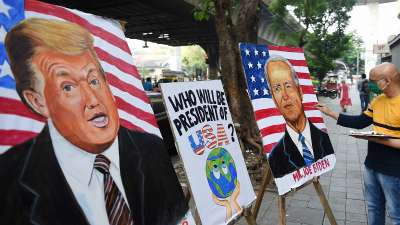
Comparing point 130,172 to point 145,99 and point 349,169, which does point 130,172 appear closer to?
point 145,99

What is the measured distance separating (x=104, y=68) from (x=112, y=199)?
0.68m

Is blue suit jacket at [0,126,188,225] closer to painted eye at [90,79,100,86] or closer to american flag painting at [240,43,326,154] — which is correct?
painted eye at [90,79,100,86]

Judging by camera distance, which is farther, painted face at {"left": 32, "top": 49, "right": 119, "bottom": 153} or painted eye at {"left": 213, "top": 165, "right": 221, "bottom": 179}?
painted eye at {"left": 213, "top": 165, "right": 221, "bottom": 179}

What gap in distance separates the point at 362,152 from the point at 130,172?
26.9 ft

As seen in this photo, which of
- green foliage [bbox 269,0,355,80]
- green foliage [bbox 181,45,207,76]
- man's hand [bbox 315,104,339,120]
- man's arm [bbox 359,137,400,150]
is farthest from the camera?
green foliage [bbox 181,45,207,76]

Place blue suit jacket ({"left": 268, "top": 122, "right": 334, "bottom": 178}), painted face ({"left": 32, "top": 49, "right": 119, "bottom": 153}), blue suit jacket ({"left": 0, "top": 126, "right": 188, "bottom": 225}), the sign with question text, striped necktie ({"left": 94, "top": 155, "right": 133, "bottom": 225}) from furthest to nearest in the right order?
blue suit jacket ({"left": 268, "top": 122, "right": 334, "bottom": 178}) → the sign with question text → striped necktie ({"left": 94, "top": 155, "right": 133, "bottom": 225}) → painted face ({"left": 32, "top": 49, "right": 119, "bottom": 153}) → blue suit jacket ({"left": 0, "top": 126, "right": 188, "bottom": 225})

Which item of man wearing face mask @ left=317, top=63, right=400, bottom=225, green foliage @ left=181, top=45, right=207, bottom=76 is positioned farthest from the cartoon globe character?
green foliage @ left=181, top=45, right=207, bottom=76

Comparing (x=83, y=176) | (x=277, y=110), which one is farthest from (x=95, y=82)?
(x=277, y=110)

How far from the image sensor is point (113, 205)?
1.89 meters

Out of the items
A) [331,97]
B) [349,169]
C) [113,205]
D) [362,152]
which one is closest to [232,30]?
[349,169]

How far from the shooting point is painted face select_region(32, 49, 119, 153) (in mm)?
1729

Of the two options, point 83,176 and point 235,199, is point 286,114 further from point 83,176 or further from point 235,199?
point 83,176

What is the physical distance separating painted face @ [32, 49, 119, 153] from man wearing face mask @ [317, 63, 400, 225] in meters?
2.54

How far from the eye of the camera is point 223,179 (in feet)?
9.61
